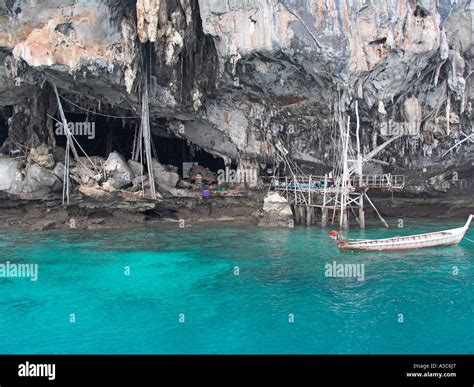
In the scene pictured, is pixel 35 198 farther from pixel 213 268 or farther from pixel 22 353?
pixel 22 353

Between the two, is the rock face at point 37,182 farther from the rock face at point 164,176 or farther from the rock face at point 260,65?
the rock face at point 164,176

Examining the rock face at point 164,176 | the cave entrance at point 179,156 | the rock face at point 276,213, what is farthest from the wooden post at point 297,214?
the cave entrance at point 179,156

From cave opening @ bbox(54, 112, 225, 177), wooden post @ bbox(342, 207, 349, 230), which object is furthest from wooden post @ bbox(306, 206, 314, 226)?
cave opening @ bbox(54, 112, 225, 177)

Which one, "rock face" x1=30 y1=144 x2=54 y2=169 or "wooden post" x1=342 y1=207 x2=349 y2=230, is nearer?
"wooden post" x1=342 y1=207 x2=349 y2=230

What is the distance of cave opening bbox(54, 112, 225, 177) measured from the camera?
35312 millimetres

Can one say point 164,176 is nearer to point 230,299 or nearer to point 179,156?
point 179,156

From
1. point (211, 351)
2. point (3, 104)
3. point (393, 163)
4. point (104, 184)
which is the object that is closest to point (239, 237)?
point (104, 184)

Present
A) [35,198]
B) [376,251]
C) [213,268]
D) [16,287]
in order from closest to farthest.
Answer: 1. [16,287]
2. [213,268]
3. [376,251]
4. [35,198]

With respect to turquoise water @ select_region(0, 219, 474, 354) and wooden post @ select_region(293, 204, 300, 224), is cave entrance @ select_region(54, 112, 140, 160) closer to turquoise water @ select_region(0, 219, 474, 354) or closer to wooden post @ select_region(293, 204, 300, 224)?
turquoise water @ select_region(0, 219, 474, 354)

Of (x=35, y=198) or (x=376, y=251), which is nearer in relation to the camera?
(x=376, y=251)

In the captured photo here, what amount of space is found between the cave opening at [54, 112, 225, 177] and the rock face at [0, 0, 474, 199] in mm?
2947

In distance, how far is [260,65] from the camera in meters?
27.3

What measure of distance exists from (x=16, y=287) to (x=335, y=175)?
2039cm

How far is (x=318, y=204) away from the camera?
1329 inches
